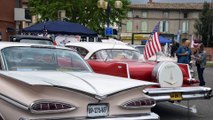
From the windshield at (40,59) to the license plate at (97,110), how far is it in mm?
1313

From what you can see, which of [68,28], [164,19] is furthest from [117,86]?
[164,19]

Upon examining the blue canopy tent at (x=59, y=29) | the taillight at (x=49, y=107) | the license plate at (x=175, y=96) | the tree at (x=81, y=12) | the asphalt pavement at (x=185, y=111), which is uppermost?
the tree at (x=81, y=12)

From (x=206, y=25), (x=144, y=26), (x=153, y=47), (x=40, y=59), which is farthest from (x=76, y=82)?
(x=144, y=26)

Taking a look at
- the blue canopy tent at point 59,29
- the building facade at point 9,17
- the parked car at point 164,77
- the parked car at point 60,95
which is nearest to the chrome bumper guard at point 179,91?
the parked car at point 164,77

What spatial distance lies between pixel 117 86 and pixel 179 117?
384 centimetres

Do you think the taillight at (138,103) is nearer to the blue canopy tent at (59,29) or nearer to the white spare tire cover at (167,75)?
the white spare tire cover at (167,75)

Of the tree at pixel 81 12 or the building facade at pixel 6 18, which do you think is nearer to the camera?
the building facade at pixel 6 18

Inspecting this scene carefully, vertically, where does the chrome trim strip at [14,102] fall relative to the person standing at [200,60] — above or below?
above

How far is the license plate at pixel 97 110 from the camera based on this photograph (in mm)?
4863

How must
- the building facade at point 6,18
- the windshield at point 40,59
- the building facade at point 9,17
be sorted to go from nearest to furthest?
the windshield at point 40,59, the building facade at point 6,18, the building facade at point 9,17

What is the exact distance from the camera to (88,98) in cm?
479

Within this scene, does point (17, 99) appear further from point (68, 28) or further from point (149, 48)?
point (68, 28)

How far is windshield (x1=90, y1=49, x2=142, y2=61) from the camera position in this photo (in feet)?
32.7

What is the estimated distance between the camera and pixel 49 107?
459 centimetres
